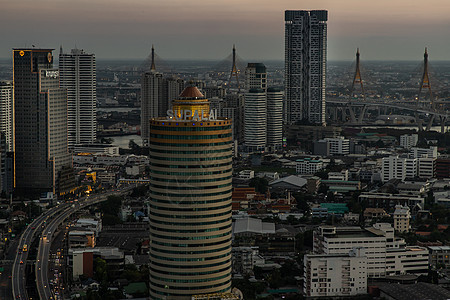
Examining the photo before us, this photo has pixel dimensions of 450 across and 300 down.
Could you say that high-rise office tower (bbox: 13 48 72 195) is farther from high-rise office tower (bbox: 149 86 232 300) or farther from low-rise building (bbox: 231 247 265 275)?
high-rise office tower (bbox: 149 86 232 300)

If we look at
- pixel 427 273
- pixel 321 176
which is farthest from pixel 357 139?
pixel 427 273

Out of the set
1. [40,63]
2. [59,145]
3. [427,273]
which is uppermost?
[40,63]

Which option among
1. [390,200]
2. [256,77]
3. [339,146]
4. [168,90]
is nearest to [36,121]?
[390,200]

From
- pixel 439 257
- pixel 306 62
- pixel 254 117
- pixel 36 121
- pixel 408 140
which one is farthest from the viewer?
pixel 306 62

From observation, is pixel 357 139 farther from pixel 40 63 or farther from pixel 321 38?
pixel 40 63

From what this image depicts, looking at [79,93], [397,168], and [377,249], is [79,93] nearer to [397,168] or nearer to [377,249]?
[397,168]

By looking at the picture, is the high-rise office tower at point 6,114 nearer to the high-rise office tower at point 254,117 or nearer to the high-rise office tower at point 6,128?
the high-rise office tower at point 6,128
